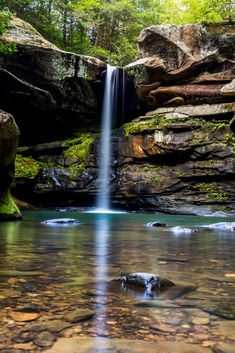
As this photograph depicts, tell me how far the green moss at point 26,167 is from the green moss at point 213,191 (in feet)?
27.4

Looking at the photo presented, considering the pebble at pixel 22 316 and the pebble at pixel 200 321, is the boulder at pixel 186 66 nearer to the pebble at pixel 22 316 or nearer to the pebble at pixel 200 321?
the pebble at pixel 200 321

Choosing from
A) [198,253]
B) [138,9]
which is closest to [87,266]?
[198,253]

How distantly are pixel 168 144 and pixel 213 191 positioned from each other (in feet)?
10.3

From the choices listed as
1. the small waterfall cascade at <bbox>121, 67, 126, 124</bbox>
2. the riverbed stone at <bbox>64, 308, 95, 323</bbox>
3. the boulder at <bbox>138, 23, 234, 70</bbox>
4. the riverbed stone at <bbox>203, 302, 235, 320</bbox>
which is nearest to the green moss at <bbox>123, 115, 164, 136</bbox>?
the small waterfall cascade at <bbox>121, 67, 126, 124</bbox>

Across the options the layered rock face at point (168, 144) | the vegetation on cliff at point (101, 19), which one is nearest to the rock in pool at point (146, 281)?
the layered rock face at point (168, 144)

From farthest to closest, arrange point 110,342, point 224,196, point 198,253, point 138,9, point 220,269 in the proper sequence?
point 138,9 → point 224,196 → point 198,253 → point 220,269 → point 110,342

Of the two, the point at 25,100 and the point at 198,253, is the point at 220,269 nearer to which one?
the point at 198,253

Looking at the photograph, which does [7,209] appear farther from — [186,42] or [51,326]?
[186,42]

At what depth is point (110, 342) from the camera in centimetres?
167

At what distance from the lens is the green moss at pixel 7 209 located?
33.9 feet

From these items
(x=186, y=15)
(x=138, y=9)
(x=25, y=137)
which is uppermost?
(x=138, y=9)

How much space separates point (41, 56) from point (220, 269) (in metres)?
16.8

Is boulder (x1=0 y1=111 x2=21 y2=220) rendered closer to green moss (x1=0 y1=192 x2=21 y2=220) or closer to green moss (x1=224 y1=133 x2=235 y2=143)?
green moss (x1=0 y1=192 x2=21 y2=220)

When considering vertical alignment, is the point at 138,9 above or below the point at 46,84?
above
